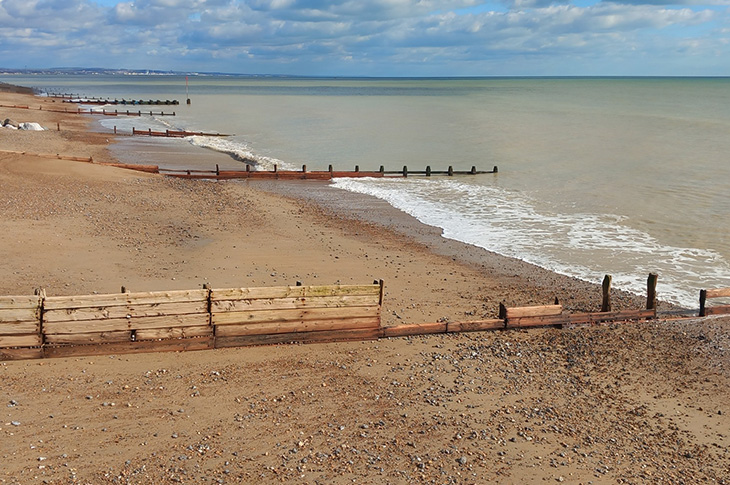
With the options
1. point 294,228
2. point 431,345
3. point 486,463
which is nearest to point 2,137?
point 294,228

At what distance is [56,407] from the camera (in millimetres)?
9445

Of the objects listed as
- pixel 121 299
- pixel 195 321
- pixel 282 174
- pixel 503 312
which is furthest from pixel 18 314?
pixel 282 174

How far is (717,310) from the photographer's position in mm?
14453

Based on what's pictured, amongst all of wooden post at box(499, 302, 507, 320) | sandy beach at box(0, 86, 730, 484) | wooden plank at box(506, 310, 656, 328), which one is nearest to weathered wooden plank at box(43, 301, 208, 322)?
sandy beach at box(0, 86, 730, 484)

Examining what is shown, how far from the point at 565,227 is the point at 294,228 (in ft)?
34.8

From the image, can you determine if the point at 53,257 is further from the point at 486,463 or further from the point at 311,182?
the point at 311,182

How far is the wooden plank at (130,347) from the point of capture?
11.0 m

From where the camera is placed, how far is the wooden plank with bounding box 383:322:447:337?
12.5m

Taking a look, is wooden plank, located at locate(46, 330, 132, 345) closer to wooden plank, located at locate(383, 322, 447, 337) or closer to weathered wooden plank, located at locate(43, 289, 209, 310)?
weathered wooden plank, located at locate(43, 289, 209, 310)

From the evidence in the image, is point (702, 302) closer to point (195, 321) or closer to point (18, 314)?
point (195, 321)

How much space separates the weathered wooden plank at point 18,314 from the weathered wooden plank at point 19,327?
7cm

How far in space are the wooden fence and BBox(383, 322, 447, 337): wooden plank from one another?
295 millimetres

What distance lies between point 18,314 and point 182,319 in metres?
2.79

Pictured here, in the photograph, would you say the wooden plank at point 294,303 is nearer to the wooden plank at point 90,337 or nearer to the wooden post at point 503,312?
the wooden plank at point 90,337
